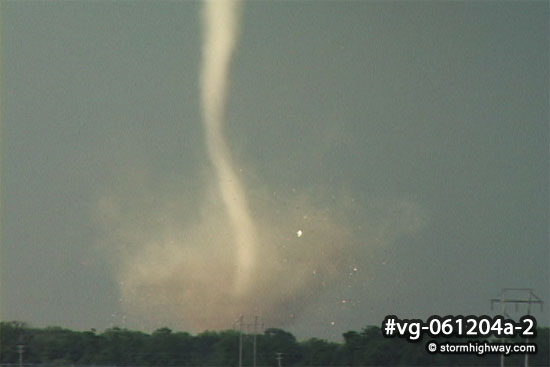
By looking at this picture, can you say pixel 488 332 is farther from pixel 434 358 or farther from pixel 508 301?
pixel 434 358

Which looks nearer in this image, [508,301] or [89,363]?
[508,301]

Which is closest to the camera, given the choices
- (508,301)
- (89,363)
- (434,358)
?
(508,301)

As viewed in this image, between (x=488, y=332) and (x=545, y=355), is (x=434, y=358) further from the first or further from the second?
(x=488, y=332)

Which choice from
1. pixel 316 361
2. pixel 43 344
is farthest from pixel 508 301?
pixel 43 344

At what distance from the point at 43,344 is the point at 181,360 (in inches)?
889

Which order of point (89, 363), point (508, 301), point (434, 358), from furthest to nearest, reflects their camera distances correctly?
1. point (89, 363)
2. point (434, 358)
3. point (508, 301)

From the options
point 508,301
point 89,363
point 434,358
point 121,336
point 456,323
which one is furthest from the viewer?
point 121,336

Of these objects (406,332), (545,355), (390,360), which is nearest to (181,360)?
(390,360)

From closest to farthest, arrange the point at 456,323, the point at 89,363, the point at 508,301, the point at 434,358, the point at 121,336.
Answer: the point at 456,323 < the point at 508,301 < the point at 434,358 < the point at 89,363 < the point at 121,336

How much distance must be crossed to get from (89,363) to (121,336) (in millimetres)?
15702

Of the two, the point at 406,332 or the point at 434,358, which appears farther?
the point at 434,358

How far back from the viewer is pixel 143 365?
18875cm

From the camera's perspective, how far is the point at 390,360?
18175 cm

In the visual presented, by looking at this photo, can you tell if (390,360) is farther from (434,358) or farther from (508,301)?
(508,301)
